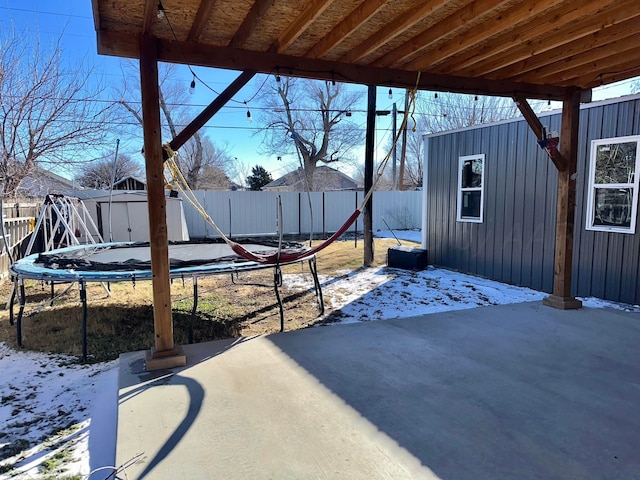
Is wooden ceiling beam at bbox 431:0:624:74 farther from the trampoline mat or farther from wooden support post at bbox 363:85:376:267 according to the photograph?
wooden support post at bbox 363:85:376:267

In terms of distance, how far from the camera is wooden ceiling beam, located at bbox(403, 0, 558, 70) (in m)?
2.47

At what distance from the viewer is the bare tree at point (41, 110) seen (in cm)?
802

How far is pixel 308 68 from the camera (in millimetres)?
3223

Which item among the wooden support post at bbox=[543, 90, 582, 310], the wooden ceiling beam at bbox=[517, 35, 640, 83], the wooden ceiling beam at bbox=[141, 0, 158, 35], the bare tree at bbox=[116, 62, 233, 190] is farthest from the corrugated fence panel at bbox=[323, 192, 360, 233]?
the wooden ceiling beam at bbox=[141, 0, 158, 35]

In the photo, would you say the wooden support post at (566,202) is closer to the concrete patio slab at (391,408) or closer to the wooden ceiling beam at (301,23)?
the concrete patio slab at (391,408)

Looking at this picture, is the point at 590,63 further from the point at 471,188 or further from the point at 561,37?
the point at 471,188

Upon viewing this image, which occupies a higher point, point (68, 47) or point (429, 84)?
point (68, 47)

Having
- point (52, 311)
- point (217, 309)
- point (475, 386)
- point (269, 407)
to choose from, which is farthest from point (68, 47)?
point (475, 386)

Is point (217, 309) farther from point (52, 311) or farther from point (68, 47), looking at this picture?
point (68, 47)

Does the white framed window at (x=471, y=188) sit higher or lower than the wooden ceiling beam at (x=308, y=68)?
lower

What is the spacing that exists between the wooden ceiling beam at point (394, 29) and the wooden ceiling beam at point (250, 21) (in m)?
0.85

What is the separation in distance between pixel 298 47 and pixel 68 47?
7.91m

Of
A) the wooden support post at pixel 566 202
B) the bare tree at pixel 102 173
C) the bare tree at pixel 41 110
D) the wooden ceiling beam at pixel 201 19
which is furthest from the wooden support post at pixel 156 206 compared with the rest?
the bare tree at pixel 102 173

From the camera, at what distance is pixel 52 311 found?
4.72 meters
